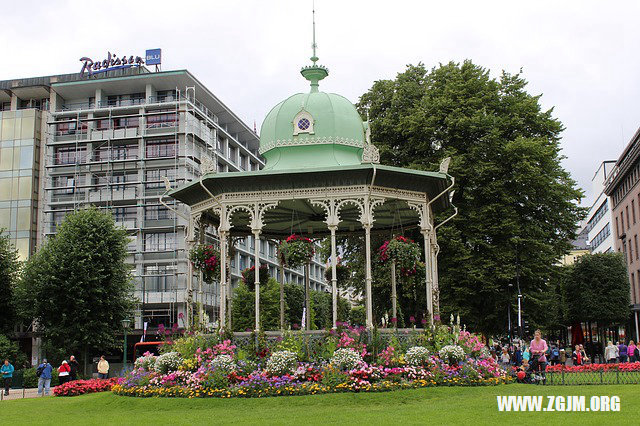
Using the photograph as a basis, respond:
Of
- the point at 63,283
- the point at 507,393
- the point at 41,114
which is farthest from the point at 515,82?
the point at 41,114

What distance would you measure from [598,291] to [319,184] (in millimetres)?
42366

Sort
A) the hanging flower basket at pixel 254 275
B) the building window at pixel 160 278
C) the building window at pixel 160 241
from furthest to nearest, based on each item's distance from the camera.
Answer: the building window at pixel 160 241 < the building window at pixel 160 278 < the hanging flower basket at pixel 254 275

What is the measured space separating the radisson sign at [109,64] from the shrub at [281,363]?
64388 millimetres

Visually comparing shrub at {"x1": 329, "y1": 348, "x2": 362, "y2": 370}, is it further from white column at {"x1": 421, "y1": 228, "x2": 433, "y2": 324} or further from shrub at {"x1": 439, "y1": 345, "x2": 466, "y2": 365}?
white column at {"x1": 421, "y1": 228, "x2": 433, "y2": 324}

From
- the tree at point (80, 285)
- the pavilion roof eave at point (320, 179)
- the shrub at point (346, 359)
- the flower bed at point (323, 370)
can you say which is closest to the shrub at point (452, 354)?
the flower bed at point (323, 370)

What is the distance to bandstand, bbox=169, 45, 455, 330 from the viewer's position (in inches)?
920

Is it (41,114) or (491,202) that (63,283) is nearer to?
(491,202)

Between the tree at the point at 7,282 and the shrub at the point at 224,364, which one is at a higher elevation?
the tree at the point at 7,282

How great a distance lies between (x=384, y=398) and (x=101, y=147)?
64.2 m

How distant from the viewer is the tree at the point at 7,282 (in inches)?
1965

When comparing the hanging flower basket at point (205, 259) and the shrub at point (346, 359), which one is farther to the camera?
the hanging flower basket at point (205, 259)

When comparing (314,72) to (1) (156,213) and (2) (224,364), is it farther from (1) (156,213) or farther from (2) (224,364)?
(1) (156,213)

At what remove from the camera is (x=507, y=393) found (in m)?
18.9

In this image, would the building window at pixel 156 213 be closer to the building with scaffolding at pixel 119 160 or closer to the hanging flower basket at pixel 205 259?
the building with scaffolding at pixel 119 160
